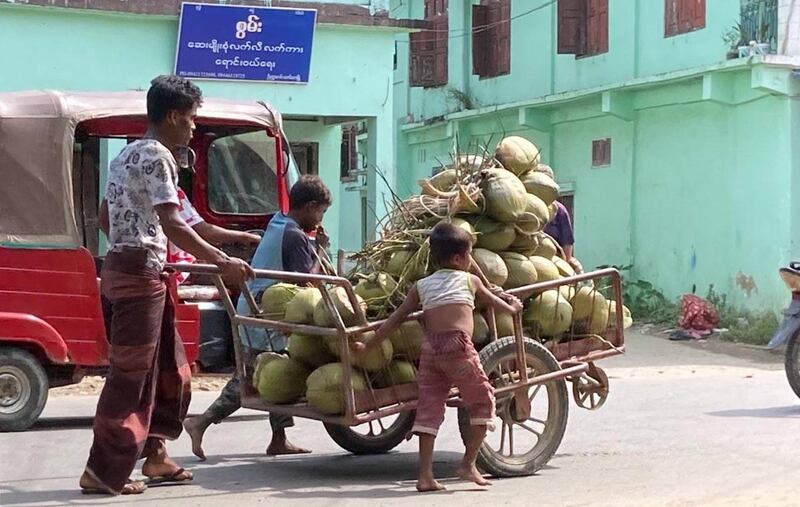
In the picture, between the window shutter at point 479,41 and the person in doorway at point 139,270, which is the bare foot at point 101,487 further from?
the window shutter at point 479,41

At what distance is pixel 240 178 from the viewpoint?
10.5m

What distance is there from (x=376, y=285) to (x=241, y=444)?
1982 mm

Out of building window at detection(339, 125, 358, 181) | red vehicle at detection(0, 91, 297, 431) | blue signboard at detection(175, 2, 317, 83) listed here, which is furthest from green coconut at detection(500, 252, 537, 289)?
building window at detection(339, 125, 358, 181)

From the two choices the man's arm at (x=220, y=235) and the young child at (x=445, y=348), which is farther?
the man's arm at (x=220, y=235)

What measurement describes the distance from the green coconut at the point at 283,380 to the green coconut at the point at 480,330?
85 centimetres

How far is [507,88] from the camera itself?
23.5 m

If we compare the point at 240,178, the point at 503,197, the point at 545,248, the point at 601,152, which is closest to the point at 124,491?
the point at 503,197

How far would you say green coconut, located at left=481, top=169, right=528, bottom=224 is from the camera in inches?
266

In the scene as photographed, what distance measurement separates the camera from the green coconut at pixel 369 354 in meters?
6.18

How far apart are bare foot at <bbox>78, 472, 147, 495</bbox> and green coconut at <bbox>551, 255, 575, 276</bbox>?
254 cm

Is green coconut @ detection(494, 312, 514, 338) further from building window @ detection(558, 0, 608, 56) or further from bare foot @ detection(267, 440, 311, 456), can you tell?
building window @ detection(558, 0, 608, 56)

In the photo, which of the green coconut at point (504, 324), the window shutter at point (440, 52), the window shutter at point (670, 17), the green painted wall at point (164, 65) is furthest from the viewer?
the window shutter at point (440, 52)

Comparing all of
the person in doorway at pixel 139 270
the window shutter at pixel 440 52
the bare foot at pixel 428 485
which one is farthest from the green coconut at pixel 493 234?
the window shutter at pixel 440 52

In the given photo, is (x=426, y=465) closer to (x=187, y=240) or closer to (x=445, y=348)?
(x=445, y=348)
